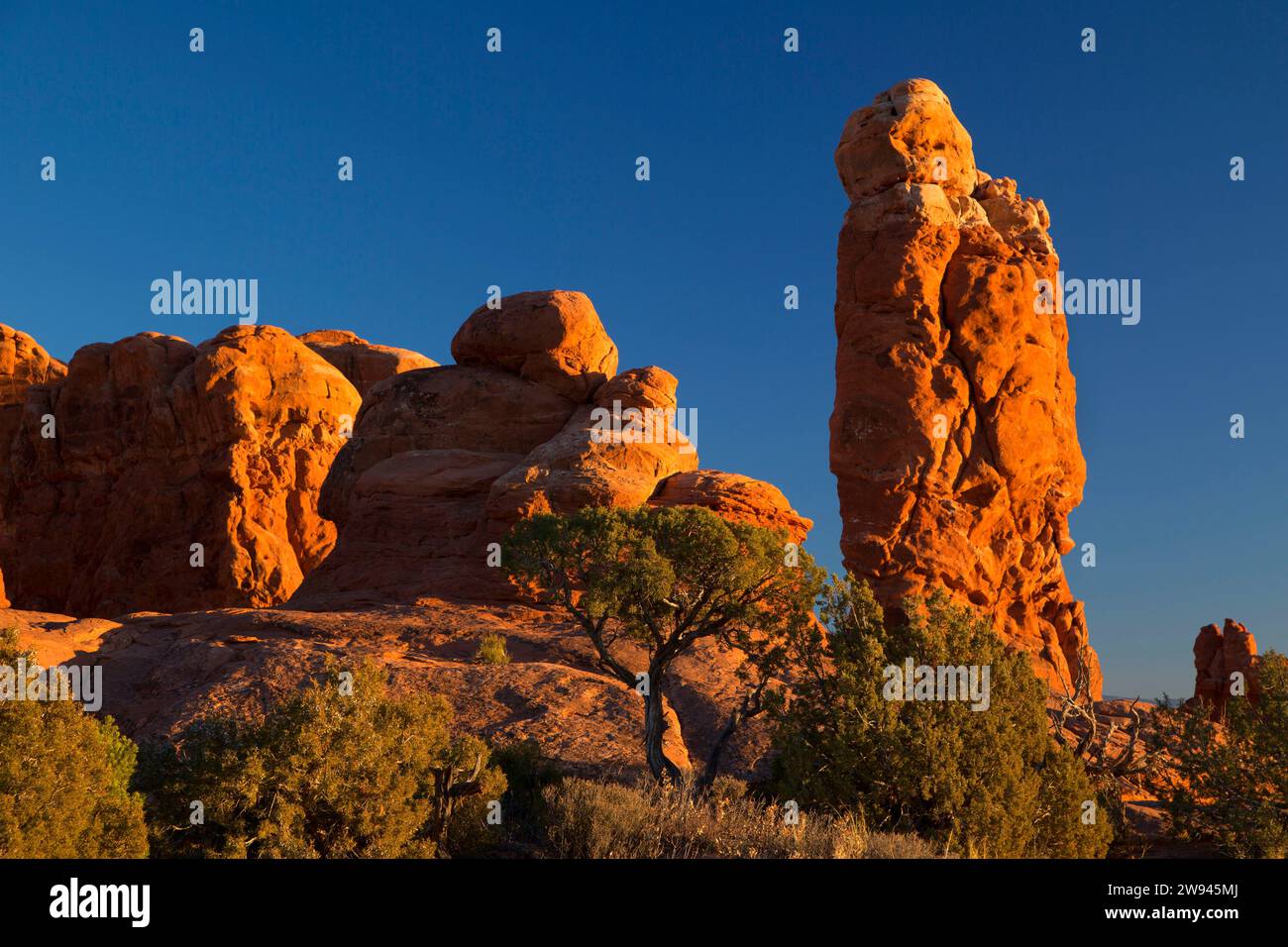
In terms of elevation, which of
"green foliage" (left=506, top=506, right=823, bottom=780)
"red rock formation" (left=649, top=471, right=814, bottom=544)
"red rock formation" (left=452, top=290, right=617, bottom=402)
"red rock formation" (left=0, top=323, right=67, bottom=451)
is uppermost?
"red rock formation" (left=0, top=323, right=67, bottom=451)

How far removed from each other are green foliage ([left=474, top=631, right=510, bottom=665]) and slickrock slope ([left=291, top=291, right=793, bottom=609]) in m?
5.34

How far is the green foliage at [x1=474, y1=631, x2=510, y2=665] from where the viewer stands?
2436 cm

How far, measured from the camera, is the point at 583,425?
35.9 meters

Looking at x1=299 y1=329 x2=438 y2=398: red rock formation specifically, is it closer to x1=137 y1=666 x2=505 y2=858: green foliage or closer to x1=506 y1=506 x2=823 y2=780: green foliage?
x1=506 y1=506 x2=823 y2=780: green foliage

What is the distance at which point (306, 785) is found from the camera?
13539mm

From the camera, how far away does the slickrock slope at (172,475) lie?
50000mm

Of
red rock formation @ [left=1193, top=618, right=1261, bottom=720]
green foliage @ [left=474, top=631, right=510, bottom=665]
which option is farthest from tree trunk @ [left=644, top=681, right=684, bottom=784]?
red rock formation @ [left=1193, top=618, right=1261, bottom=720]

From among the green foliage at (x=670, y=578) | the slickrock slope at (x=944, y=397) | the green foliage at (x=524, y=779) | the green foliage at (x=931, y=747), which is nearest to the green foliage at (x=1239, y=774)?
the green foliage at (x=931, y=747)

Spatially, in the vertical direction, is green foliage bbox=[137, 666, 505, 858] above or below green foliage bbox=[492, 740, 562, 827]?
above

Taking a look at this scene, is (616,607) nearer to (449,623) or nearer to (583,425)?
(449,623)

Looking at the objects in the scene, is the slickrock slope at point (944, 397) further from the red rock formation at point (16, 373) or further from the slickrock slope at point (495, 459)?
the red rock formation at point (16, 373)

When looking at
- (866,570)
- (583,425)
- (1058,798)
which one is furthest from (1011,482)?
(1058,798)

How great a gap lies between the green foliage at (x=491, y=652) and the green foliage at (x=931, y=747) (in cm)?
838
